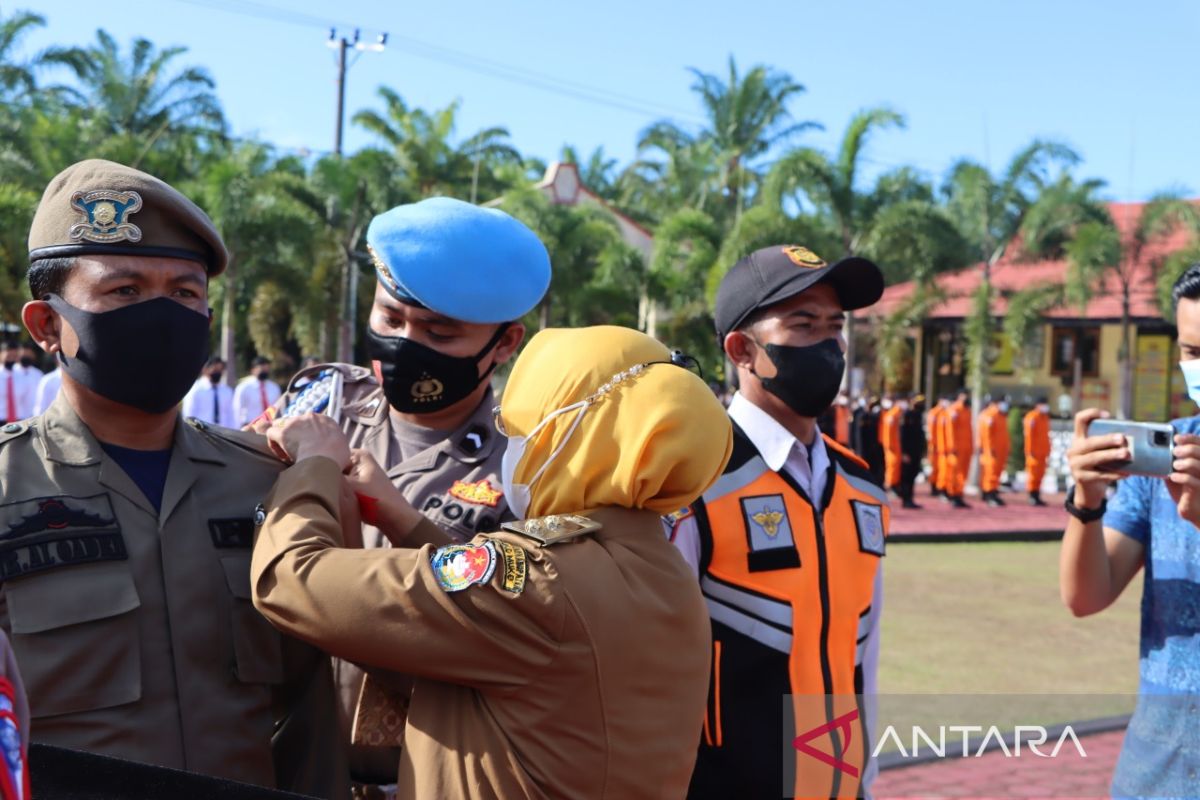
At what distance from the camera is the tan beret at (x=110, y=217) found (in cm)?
192

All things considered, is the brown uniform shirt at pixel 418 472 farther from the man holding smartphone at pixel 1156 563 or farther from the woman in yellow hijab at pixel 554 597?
the man holding smartphone at pixel 1156 563

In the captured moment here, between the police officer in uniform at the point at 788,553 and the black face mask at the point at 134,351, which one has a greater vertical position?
the black face mask at the point at 134,351

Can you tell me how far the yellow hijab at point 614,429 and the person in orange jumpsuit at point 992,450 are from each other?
703 inches

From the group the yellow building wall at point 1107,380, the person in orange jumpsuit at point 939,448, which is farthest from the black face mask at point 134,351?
the yellow building wall at point 1107,380

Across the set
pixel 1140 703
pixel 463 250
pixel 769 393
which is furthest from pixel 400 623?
pixel 1140 703

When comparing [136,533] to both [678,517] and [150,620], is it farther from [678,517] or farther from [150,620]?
[678,517]

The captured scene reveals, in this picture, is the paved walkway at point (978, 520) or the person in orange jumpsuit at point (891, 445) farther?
the person in orange jumpsuit at point (891, 445)

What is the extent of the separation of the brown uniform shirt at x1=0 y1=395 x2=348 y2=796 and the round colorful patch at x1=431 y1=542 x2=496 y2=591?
1.54ft

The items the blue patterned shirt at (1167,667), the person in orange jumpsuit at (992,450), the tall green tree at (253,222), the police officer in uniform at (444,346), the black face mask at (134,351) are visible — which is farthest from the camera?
the tall green tree at (253,222)

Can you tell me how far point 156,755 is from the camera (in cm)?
183

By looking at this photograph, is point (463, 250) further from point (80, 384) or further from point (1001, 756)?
point (1001, 756)

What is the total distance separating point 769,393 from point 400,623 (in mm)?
1527

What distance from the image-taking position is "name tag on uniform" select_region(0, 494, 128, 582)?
5.85ft

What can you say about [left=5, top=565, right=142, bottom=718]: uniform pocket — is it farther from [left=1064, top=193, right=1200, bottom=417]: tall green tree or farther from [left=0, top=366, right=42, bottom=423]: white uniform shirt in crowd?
[left=1064, top=193, right=1200, bottom=417]: tall green tree
